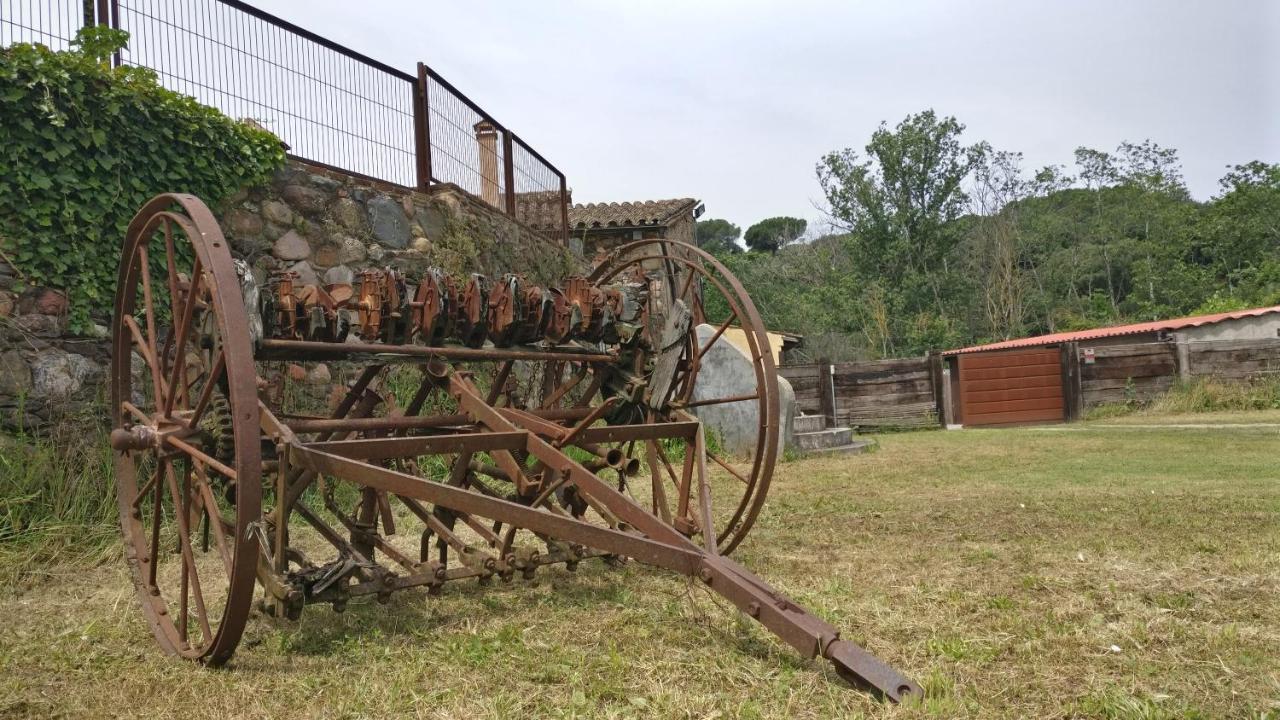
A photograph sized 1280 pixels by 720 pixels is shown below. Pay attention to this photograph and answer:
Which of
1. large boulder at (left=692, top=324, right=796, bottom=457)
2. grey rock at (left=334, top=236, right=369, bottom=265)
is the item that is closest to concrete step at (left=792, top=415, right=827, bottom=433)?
large boulder at (left=692, top=324, right=796, bottom=457)

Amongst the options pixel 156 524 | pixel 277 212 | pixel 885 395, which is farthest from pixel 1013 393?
pixel 156 524

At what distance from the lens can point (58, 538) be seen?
14.5 ft

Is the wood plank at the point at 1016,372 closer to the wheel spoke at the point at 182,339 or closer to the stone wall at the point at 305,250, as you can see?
the stone wall at the point at 305,250

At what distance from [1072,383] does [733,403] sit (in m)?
7.90

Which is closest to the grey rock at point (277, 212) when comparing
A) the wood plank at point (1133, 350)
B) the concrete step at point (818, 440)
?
the concrete step at point (818, 440)

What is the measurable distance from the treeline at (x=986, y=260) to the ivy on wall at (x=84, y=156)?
75.9ft

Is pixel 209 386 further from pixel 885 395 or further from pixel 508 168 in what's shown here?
pixel 885 395

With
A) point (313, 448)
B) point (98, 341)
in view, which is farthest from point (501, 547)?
point (98, 341)

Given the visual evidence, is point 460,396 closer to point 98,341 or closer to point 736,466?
point 98,341

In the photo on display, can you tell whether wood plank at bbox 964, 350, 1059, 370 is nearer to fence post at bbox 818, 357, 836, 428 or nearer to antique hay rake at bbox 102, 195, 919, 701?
fence post at bbox 818, 357, 836, 428

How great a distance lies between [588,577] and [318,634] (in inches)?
48.4

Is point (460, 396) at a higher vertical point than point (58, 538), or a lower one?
higher

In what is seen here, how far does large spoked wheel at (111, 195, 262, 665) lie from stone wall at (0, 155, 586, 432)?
140 cm

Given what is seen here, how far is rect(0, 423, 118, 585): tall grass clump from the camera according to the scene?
14.1ft
